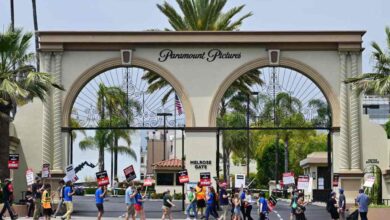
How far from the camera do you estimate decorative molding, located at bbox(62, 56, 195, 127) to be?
42250 mm

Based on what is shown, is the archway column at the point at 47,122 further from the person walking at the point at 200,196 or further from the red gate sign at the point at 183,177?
the person walking at the point at 200,196

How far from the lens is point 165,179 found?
270ft

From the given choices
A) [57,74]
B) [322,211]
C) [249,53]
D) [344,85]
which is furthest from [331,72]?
[57,74]

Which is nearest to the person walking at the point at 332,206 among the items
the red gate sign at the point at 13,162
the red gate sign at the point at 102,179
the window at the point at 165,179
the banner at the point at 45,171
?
the red gate sign at the point at 102,179

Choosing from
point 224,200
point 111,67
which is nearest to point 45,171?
point 111,67

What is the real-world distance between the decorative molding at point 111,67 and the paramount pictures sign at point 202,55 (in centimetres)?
62

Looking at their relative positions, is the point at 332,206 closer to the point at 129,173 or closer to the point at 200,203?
the point at 200,203

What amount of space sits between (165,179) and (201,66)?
4095 cm

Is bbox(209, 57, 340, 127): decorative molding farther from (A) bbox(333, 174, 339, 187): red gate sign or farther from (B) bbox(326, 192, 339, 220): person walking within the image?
(B) bbox(326, 192, 339, 220): person walking

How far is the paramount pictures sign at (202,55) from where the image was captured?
1670 inches

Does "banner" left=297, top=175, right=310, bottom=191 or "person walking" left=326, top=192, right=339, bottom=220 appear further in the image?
"banner" left=297, top=175, right=310, bottom=191

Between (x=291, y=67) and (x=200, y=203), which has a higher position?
(x=291, y=67)

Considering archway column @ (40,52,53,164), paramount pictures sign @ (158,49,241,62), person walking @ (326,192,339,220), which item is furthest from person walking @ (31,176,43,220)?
person walking @ (326,192,339,220)

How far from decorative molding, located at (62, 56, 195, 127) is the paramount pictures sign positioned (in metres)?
0.62
